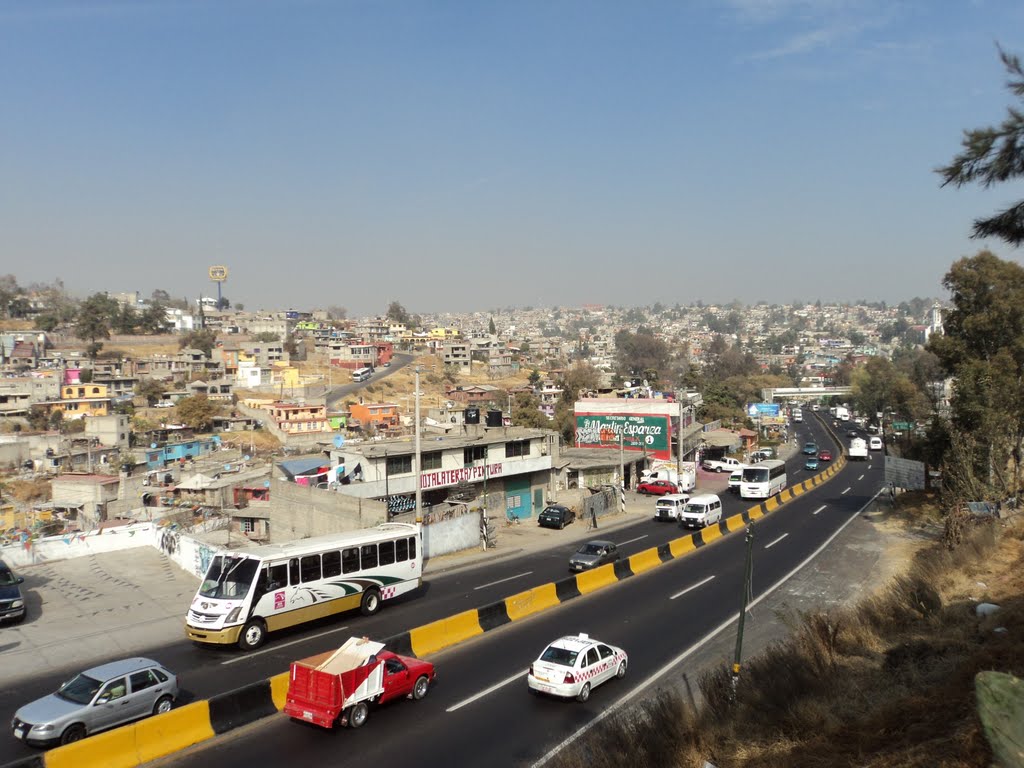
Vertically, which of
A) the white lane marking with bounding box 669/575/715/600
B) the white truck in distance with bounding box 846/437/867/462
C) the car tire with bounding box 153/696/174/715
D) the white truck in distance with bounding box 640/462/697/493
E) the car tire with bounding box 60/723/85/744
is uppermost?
the car tire with bounding box 60/723/85/744

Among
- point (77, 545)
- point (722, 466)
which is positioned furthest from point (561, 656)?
point (722, 466)

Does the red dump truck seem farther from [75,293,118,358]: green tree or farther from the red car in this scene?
[75,293,118,358]: green tree

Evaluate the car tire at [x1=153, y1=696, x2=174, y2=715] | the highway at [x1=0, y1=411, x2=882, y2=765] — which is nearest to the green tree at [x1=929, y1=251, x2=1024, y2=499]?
the highway at [x1=0, y1=411, x2=882, y2=765]

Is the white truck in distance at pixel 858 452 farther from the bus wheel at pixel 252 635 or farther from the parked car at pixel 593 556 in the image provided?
the bus wheel at pixel 252 635

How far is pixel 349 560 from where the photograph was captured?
2077cm

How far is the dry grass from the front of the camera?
9.65m

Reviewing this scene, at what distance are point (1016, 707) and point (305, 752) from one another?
411 inches

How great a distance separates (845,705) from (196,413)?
3989 inches

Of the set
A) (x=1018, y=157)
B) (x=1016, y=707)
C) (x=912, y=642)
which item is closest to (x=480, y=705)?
(x=912, y=642)

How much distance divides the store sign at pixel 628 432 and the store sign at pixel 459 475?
1908cm

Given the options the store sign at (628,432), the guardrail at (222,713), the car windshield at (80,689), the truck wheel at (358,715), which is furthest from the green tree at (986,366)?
the car windshield at (80,689)

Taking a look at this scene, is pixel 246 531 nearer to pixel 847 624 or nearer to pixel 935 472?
pixel 847 624

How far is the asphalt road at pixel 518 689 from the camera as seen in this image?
12891mm

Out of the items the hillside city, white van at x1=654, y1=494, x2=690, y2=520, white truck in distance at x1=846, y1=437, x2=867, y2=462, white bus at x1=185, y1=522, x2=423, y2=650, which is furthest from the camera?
white truck in distance at x1=846, y1=437, x2=867, y2=462
